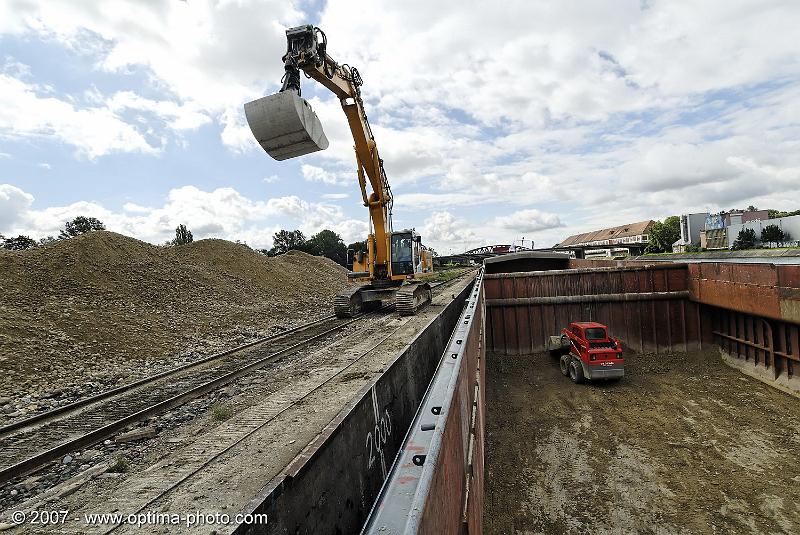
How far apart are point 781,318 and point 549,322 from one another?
23.2 feet

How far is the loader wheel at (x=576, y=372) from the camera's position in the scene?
1356 centimetres

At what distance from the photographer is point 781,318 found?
1127cm

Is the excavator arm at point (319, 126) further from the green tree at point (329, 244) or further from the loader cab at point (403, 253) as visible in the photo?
the green tree at point (329, 244)

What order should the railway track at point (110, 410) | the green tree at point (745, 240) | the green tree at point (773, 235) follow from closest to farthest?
the railway track at point (110, 410), the green tree at point (745, 240), the green tree at point (773, 235)

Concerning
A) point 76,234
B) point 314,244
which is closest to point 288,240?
point 314,244

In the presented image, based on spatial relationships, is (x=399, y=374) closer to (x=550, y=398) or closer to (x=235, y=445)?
(x=235, y=445)

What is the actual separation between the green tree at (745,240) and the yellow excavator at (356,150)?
55634mm

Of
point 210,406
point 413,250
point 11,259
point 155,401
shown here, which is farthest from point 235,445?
point 11,259

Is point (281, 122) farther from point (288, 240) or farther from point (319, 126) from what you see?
point (288, 240)

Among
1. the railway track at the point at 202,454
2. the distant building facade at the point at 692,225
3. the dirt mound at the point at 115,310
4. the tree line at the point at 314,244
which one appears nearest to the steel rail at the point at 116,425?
the railway track at the point at 202,454

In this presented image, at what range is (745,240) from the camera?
5734 centimetres

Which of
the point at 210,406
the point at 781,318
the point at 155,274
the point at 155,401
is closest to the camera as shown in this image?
the point at 210,406

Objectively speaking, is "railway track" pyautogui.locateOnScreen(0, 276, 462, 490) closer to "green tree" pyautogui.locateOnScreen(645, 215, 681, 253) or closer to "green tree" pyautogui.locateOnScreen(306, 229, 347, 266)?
"green tree" pyautogui.locateOnScreen(306, 229, 347, 266)

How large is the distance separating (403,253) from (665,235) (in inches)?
3299
